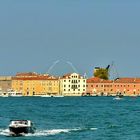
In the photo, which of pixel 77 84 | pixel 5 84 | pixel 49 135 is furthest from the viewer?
pixel 5 84

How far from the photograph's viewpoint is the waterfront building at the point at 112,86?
618 ft

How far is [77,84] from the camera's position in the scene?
604ft

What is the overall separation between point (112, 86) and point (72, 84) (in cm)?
1064

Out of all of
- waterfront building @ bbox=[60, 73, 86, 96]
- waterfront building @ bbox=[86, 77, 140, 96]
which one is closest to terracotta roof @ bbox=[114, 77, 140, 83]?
waterfront building @ bbox=[86, 77, 140, 96]

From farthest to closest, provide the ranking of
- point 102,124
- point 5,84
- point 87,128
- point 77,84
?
point 5,84 → point 77,84 → point 102,124 → point 87,128

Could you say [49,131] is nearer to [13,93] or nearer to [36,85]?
[36,85]

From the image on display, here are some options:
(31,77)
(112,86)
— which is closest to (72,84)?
(31,77)

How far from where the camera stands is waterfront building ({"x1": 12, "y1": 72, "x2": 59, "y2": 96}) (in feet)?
606

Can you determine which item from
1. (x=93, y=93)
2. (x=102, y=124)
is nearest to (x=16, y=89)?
(x=93, y=93)

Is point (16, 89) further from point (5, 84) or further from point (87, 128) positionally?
point (87, 128)

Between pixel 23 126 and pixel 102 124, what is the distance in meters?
11.0

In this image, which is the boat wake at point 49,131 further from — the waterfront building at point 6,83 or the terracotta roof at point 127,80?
the waterfront building at point 6,83

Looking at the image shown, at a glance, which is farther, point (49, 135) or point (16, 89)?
point (16, 89)

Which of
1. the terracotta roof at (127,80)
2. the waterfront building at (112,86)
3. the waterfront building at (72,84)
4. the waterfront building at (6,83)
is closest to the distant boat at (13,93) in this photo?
the waterfront building at (6,83)
